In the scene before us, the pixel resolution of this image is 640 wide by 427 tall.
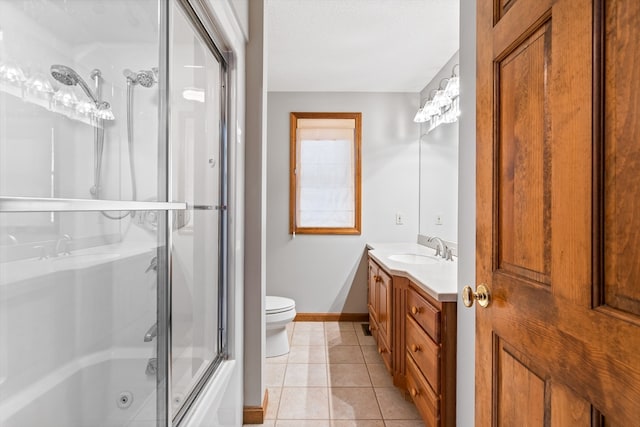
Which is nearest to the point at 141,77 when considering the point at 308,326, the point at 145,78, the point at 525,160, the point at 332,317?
the point at 145,78

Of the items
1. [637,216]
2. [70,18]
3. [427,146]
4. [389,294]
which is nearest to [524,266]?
[637,216]

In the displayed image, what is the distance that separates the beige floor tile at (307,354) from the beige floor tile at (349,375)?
184mm

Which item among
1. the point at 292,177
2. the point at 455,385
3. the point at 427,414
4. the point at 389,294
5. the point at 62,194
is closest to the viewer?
the point at 62,194

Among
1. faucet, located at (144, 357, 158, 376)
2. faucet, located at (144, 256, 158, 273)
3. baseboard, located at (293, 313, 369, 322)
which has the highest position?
faucet, located at (144, 256, 158, 273)

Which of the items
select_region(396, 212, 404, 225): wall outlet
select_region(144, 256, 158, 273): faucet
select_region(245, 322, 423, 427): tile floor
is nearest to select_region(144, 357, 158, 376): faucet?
select_region(144, 256, 158, 273): faucet

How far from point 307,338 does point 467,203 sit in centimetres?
231

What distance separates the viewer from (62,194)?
2.44 ft

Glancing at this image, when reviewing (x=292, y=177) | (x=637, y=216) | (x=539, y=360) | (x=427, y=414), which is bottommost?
(x=427, y=414)

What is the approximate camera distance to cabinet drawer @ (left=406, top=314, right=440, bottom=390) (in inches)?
67.0

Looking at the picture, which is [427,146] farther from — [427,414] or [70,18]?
[70,18]

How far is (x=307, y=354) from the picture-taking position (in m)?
2.96

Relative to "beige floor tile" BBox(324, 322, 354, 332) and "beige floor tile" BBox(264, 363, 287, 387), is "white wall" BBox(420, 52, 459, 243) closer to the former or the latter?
"beige floor tile" BBox(324, 322, 354, 332)

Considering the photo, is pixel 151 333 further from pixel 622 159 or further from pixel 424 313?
pixel 424 313

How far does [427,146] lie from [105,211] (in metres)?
3.16
